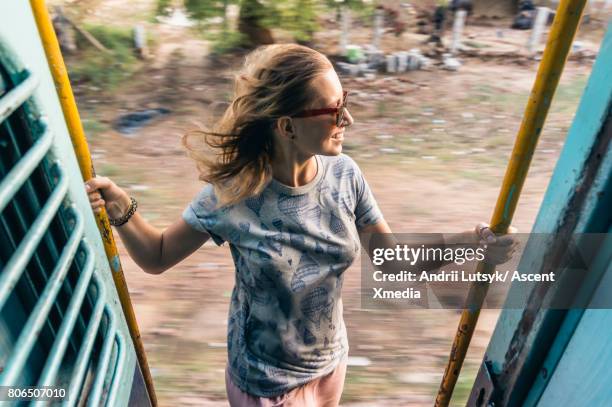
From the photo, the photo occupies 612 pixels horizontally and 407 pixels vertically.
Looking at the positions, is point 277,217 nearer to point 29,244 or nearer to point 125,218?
point 125,218

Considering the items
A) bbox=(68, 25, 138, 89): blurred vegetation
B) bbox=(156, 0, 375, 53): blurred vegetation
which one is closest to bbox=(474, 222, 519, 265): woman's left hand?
bbox=(156, 0, 375, 53): blurred vegetation

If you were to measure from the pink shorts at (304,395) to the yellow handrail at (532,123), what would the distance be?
416mm

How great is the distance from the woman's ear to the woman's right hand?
44 centimetres

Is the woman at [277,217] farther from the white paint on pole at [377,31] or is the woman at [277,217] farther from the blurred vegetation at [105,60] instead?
the white paint on pole at [377,31]

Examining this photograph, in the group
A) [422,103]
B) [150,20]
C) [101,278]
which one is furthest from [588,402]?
[150,20]

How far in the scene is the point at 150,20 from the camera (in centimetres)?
630

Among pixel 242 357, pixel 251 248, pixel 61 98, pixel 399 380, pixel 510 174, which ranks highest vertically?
pixel 61 98

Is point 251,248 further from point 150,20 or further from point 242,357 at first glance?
point 150,20

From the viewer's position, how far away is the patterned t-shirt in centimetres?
150

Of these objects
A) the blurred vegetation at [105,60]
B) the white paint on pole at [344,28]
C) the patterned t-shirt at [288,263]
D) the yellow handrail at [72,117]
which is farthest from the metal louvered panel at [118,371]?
the white paint on pole at [344,28]

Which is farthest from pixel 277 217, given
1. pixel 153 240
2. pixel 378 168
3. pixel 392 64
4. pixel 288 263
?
pixel 392 64

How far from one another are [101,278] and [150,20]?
5639 millimetres

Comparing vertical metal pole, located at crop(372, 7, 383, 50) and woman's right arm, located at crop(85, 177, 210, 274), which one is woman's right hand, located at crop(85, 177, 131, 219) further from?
vertical metal pole, located at crop(372, 7, 383, 50)

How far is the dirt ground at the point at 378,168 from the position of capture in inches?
121
